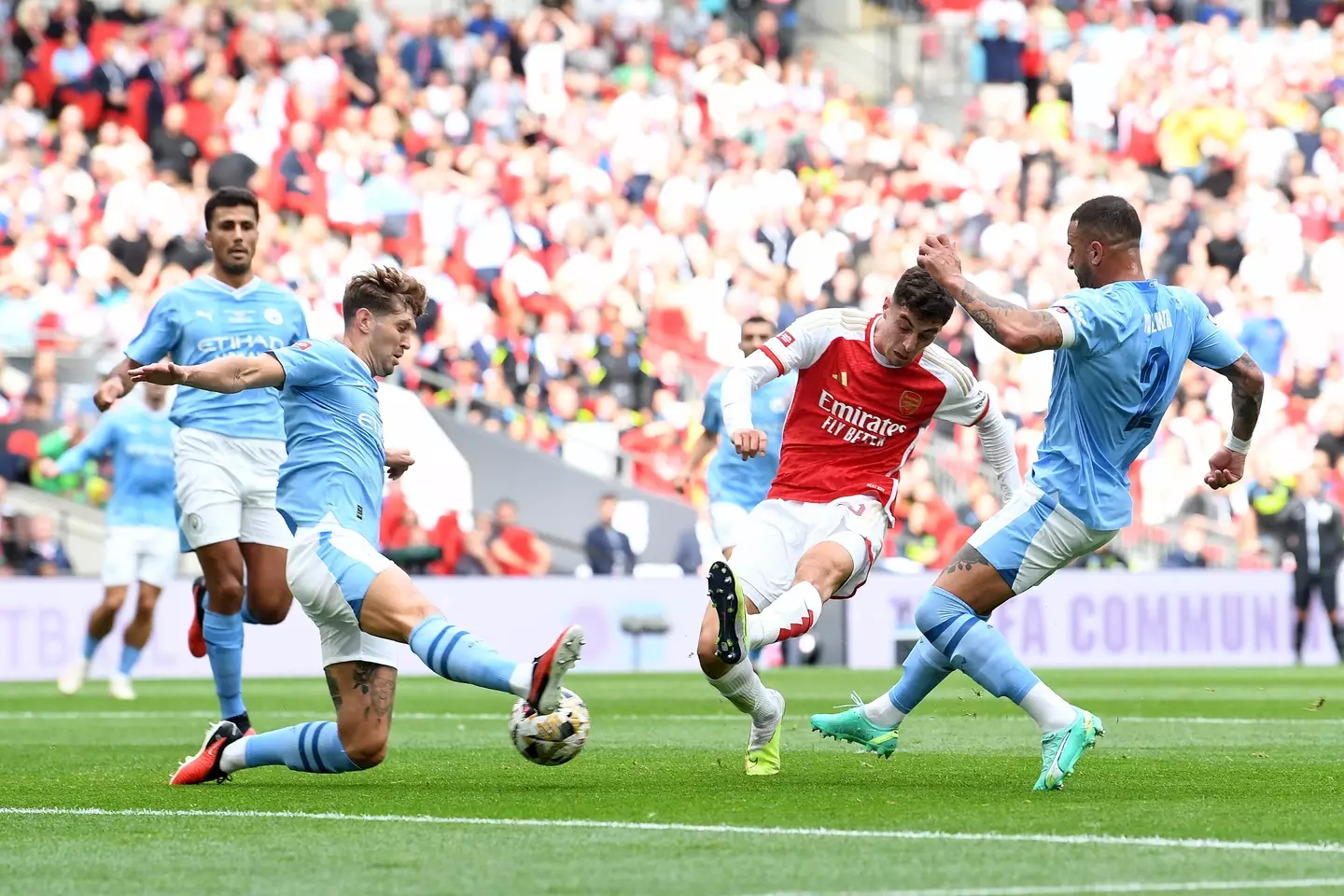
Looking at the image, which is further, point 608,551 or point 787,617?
point 608,551

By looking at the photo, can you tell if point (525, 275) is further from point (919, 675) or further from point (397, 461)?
point (919, 675)

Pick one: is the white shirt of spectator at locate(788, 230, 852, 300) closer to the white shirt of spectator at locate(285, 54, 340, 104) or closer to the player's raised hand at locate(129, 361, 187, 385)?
the white shirt of spectator at locate(285, 54, 340, 104)

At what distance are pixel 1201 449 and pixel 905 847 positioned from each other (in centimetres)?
1902

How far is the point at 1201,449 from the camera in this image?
79.4 feet

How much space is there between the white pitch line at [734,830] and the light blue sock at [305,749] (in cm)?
50

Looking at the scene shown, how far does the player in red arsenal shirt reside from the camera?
858 cm

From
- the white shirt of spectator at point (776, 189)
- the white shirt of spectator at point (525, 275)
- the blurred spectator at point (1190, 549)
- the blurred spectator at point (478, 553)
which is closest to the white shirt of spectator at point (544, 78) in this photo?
the white shirt of spectator at point (776, 189)

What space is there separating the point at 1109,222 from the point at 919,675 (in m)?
1.97

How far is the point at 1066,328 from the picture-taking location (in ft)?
24.3

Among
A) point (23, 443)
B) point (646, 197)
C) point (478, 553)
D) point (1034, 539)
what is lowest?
point (478, 553)

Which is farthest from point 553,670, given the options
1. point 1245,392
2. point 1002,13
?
point 1002,13

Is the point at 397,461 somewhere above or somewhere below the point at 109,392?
below

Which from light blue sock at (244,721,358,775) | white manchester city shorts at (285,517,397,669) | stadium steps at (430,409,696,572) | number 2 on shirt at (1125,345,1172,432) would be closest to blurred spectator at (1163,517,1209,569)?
stadium steps at (430,409,696,572)

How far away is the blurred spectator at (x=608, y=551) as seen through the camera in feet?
70.7
